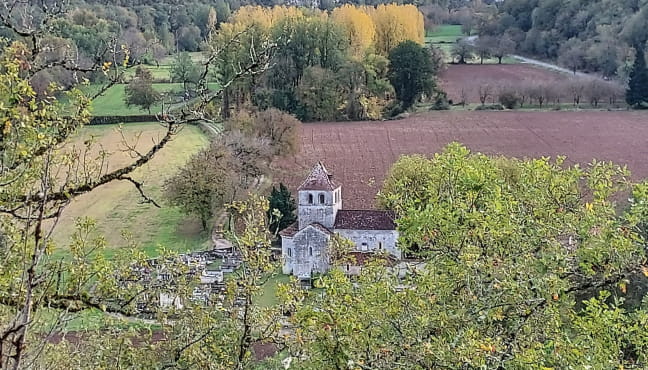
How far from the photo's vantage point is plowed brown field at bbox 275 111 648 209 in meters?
41.2

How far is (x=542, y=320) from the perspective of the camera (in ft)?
30.0

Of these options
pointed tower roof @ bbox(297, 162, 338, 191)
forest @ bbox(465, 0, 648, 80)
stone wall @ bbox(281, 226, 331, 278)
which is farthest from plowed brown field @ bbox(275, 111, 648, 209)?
forest @ bbox(465, 0, 648, 80)

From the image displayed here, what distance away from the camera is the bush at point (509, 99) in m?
60.8

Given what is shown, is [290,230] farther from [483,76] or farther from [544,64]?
[544,64]

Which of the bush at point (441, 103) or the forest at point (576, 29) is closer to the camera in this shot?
the bush at point (441, 103)

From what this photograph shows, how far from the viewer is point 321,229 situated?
89.1ft

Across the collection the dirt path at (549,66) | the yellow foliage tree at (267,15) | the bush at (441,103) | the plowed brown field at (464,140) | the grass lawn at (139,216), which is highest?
the yellow foliage tree at (267,15)

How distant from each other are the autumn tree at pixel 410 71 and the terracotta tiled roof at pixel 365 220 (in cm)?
3169

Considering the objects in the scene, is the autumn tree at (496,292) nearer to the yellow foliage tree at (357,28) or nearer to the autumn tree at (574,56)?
the yellow foliage tree at (357,28)

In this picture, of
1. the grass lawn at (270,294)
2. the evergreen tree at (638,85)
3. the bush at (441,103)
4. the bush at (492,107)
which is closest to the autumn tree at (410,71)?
Result: the bush at (441,103)

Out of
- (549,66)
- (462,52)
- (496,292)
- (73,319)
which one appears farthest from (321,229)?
(462,52)

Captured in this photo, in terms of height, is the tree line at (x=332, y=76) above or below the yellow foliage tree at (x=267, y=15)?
below

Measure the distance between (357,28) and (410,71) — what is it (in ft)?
21.9

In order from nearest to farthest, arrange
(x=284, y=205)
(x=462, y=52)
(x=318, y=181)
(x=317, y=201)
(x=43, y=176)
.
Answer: (x=43, y=176), (x=317, y=201), (x=318, y=181), (x=284, y=205), (x=462, y=52)
